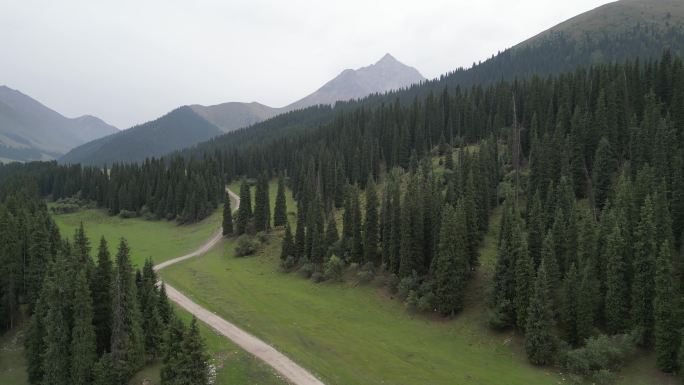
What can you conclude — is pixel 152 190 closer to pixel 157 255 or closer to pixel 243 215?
pixel 243 215

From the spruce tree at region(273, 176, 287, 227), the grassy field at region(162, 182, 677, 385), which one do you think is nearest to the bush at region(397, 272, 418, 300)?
the grassy field at region(162, 182, 677, 385)

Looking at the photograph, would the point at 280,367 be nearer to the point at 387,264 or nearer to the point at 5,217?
the point at 387,264

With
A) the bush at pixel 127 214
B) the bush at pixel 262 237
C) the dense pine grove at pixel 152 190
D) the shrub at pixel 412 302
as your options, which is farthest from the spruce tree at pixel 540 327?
the bush at pixel 127 214

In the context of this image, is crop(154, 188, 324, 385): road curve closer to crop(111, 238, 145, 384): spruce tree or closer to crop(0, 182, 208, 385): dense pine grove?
crop(0, 182, 208, 385): dense pine grove

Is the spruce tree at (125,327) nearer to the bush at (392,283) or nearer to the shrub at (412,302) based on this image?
the shrub at (412,302)

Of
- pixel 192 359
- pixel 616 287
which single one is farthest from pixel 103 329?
pixel 616 287

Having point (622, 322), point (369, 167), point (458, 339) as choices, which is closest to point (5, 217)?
point (458, 339)
